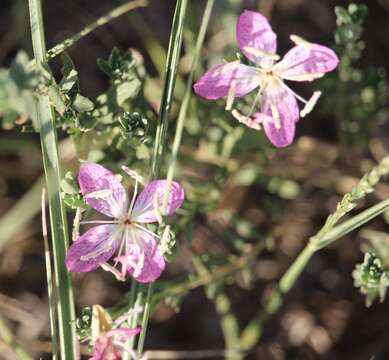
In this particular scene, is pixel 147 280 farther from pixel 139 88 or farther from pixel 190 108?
pixel 190 108

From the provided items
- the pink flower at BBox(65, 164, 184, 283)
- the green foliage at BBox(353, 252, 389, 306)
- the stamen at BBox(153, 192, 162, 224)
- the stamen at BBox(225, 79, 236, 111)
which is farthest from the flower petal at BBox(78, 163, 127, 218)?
the green foliage at BBox(353, 252, 389, 306)

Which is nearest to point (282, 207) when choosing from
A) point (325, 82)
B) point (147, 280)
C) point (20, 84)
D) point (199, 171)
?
point (199, 171)

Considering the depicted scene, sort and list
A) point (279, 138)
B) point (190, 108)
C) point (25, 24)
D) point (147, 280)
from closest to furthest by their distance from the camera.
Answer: point (147, 280)
point (279, 138)
point (190, 108)
point (25, 24)

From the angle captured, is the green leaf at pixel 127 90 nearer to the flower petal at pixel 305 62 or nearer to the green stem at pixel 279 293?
the flower petal at pixel 305 62

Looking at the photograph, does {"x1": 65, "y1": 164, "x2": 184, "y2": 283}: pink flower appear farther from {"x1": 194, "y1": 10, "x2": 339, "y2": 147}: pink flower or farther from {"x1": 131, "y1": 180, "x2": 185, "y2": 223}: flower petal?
{"x1": 194, "y1": 10, "x2": 339, "y2": 147}: pink flower

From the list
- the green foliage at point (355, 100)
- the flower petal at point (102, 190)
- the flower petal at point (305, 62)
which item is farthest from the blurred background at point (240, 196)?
the flower petal at point (102, 190)

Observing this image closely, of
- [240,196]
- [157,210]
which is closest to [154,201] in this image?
[157,210]

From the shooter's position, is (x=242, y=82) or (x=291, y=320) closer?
(x=242, y=82)
